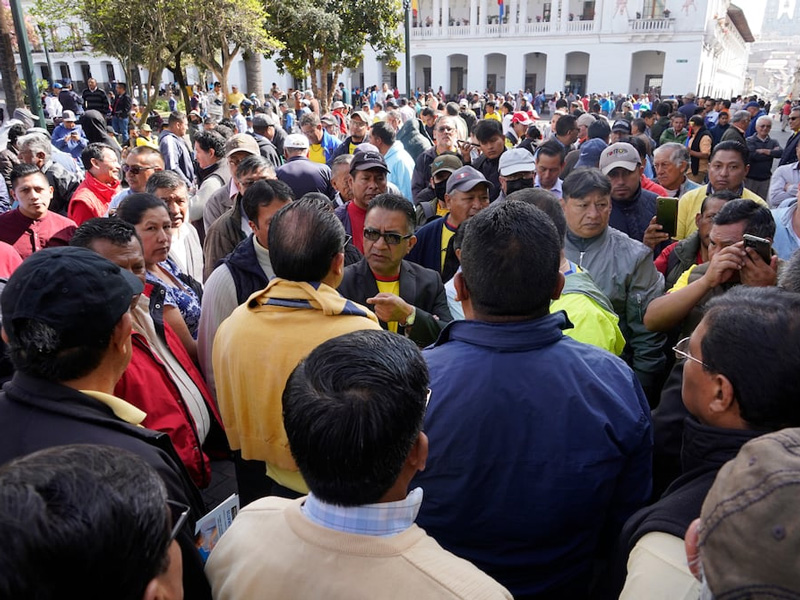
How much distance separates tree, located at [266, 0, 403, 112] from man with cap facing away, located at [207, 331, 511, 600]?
57.0 feet

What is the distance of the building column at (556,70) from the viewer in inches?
1763

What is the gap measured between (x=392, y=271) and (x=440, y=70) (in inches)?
1962

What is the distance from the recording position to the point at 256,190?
3.28 m

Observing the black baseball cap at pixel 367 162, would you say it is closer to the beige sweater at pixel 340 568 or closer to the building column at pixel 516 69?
the beige sweater at pixel 340 568

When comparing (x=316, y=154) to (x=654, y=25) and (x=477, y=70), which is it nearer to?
(x=654, y=25)

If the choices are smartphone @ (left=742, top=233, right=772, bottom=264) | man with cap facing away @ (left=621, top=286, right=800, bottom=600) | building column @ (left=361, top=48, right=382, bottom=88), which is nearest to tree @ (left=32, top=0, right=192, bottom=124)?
smartphone @ (left=742, top=233, right=772, bottom=264)

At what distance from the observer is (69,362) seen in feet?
5.08

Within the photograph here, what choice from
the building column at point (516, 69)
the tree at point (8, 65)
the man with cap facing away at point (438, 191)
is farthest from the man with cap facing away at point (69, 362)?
the building column at point (516, 69)

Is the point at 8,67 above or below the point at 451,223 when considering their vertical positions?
above

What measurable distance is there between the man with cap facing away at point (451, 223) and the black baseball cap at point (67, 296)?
97.6 inches

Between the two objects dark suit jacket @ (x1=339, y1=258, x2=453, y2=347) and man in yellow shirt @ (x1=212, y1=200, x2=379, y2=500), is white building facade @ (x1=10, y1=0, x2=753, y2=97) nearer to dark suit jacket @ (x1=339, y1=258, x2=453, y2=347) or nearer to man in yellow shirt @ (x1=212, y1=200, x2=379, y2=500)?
dark suit jacket @ (x1=339, y1=258, x2=453, y2=347)

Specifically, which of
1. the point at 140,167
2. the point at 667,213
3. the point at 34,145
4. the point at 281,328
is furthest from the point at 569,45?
the point at 281,328

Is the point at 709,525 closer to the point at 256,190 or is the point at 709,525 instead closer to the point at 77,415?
the point at 77,415

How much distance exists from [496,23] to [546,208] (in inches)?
1978
